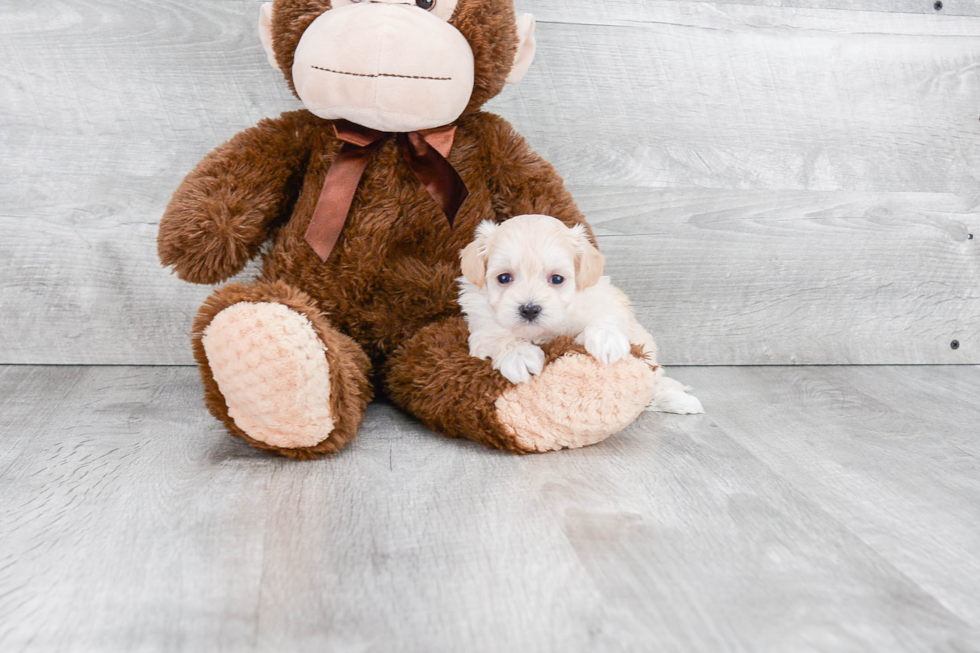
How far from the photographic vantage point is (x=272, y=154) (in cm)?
124

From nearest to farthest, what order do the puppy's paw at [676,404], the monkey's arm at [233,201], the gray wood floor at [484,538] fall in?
1. the gray wood floor at [484,538]
2. the monkey's arm at [233,201]
3. the puppy's paw at [676,404]

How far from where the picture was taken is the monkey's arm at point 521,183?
127 cm

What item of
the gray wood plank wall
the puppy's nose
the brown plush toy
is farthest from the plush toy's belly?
the gray wood plank wall

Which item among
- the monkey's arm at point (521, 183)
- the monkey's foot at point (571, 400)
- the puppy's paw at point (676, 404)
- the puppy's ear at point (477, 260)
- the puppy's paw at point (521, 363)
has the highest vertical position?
the monkey's arm at point (521, 183)

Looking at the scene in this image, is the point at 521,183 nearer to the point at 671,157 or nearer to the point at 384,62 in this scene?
the point at 384,62

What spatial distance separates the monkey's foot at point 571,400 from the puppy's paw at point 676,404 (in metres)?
0.26

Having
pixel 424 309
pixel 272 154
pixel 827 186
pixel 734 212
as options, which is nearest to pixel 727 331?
pixel 734 212

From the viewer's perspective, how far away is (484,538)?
34.2 inches

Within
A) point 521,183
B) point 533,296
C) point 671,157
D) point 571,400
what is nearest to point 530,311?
point 533,296

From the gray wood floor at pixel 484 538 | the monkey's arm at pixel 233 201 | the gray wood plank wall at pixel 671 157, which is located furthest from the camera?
the gray wood plank wall at pixel 671 157

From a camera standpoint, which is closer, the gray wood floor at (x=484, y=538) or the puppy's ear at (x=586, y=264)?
the gray wood floor at (x=484, y=538)

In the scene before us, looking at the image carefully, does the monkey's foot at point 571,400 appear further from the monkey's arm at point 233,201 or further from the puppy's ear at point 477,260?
the monkey's arm at point 233,201

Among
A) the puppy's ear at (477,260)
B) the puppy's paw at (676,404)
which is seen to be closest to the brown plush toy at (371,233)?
the puppy's ear at (477,260)

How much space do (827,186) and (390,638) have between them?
1.36 metres
